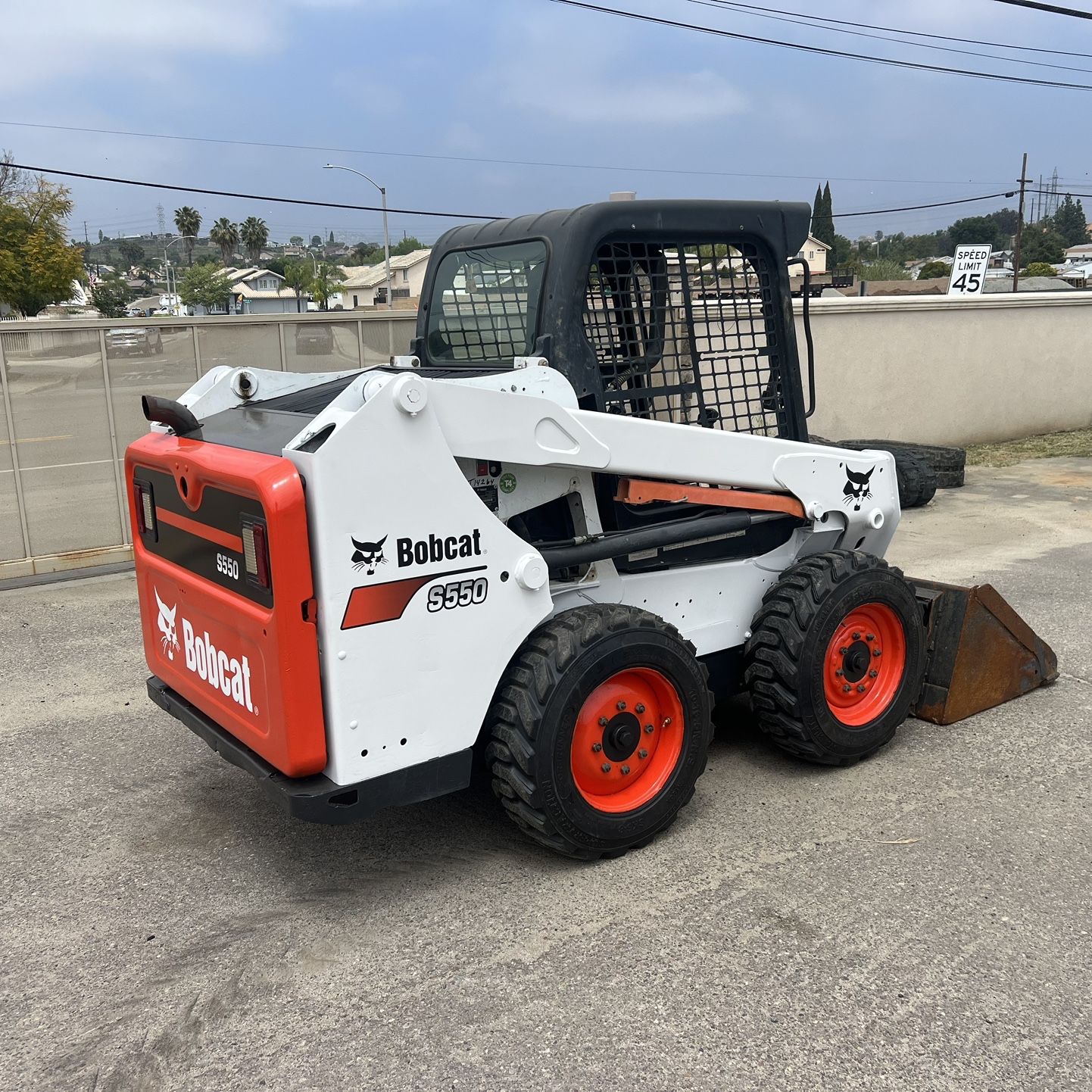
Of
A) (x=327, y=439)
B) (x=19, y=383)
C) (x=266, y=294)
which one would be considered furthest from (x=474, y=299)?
(x=266, y=294)

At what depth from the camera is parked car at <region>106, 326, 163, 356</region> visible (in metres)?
8.35

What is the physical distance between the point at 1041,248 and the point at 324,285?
6875 centimetres

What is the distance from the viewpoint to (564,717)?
3.52 meters

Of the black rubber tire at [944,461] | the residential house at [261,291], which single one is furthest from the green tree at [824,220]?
the black rubber tire at [944,461]

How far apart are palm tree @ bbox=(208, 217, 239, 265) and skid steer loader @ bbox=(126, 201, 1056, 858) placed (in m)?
127

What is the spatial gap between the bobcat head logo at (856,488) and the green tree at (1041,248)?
106215mm

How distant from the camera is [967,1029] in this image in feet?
9.45

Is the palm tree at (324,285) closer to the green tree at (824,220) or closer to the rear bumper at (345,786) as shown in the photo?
the green tree at (824,220)

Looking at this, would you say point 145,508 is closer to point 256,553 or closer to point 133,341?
point 256,553

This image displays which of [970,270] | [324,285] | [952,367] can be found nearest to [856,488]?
[952,367]

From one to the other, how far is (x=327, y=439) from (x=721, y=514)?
1815mm

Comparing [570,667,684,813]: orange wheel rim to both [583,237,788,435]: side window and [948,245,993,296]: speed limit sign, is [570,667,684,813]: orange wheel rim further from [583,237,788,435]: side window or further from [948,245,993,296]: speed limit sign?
[948,245,993,296]: speed limit sign

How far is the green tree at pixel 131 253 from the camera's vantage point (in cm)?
17838

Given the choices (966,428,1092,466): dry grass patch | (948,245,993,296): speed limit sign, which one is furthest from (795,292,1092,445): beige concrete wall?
(948,245,993,296): speed limit sign
